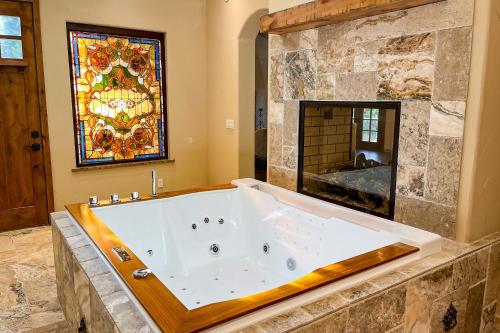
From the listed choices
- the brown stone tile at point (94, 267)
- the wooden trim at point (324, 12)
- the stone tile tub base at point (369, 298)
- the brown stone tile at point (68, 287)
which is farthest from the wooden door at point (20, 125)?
the brown stone tile at point (94, 267)

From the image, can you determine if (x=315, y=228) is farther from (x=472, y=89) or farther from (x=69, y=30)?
(x=69, y=30)

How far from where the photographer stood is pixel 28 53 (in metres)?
3.87

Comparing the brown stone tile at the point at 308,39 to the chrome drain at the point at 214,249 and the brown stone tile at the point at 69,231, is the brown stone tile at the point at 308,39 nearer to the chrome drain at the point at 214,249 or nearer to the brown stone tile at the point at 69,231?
the chrome drain at the point at 214,249

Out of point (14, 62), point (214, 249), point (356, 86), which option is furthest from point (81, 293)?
point (14, 62)

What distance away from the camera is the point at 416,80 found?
2.23 meters

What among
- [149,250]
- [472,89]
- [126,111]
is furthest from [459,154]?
[126,111]

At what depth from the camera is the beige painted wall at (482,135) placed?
1937mm

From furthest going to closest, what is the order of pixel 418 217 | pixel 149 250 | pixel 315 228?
1. pixel 149 250
2. pixel 315 228
3. pixel 418 217

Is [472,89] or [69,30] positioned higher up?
[69,30]

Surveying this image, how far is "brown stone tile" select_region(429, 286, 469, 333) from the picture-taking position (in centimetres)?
187

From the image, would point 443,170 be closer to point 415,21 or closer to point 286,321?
point 415,21

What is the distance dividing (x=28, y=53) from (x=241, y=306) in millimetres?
3640

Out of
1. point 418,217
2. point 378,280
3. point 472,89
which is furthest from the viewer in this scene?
point 418,217

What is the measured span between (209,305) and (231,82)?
347 centimetres
